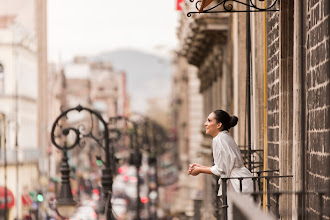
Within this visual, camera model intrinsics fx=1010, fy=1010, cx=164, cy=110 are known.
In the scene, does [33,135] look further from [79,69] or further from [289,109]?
[79,69]

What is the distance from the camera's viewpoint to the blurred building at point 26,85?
69500 mm

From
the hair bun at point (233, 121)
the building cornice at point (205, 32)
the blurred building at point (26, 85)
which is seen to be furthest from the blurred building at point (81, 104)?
the hair bun at point (233, 121)

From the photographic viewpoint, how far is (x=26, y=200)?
6228cm

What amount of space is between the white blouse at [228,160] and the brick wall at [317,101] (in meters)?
0.71

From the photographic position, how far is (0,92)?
71688mm

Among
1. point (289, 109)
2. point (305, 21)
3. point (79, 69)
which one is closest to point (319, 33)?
point (305, 21)

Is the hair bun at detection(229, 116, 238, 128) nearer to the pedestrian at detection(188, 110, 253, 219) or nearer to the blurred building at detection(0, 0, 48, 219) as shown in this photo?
the pedestrian at detection(188, 110, 253, 219)

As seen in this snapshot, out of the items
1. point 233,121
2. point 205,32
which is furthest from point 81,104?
point 233,121

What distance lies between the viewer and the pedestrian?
10.3 m

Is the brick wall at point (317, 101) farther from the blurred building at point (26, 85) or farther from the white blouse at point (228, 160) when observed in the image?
the blurred building at point (26, 85)

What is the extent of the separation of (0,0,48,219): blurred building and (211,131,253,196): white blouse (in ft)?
179

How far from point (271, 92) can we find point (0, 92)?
58693 millimetres

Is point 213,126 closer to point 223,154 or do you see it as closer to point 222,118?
point 222,118

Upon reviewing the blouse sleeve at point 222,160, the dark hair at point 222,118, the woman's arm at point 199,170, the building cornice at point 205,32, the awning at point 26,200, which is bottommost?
the awning at point 26,200
